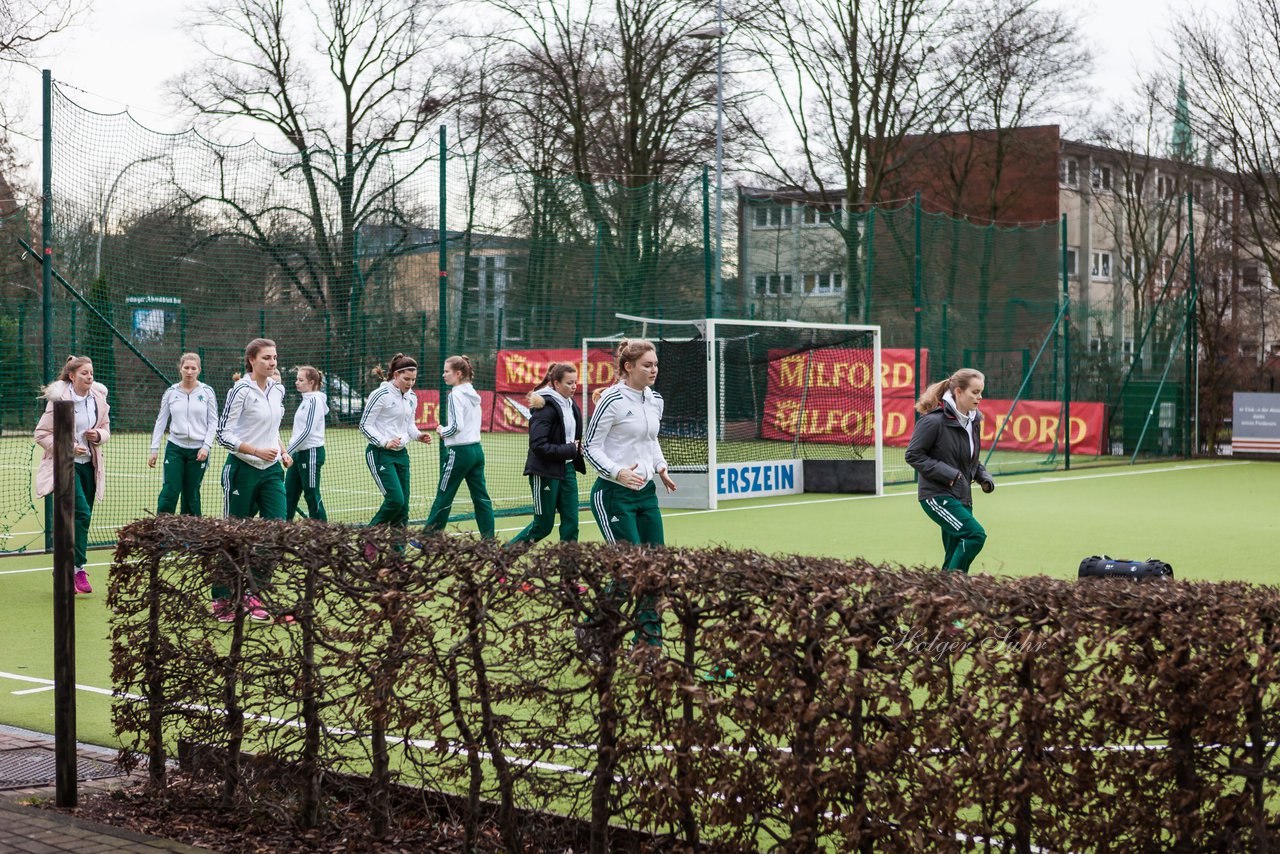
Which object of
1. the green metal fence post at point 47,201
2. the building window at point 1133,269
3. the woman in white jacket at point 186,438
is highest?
the building window at point 1133,269

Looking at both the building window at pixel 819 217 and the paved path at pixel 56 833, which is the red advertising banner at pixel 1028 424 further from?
the paved path at pixel 56 833

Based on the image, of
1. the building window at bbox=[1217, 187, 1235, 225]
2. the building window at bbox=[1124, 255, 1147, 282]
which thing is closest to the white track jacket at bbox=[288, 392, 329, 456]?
the building window at bbox=[1217, 187, 1235, 225]

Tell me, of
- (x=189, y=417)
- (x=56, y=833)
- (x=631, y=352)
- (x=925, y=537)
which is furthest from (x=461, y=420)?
(x=56, y=833)

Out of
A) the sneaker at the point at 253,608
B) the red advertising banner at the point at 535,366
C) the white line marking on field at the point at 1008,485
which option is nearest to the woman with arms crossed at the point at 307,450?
the white line marking on field at the point at 1008,485

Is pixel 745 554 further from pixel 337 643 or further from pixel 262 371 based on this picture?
pixel 262 371

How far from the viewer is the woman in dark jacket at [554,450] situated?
10.7 meters

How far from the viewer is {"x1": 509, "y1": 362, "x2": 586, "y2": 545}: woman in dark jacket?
35.1 ft

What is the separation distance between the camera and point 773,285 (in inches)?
1242

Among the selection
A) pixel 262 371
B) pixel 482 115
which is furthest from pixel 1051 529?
pixel 482 115

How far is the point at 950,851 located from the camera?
3797 mm

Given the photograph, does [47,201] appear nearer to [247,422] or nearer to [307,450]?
[307,450]

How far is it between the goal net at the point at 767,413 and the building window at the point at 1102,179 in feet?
95.4

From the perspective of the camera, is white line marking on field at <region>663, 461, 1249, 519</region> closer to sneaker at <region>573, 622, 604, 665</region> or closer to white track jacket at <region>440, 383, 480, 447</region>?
white track jacket at <region>440, 383, 480, 447</region>

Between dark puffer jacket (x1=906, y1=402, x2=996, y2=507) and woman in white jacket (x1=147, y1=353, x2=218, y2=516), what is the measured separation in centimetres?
524
